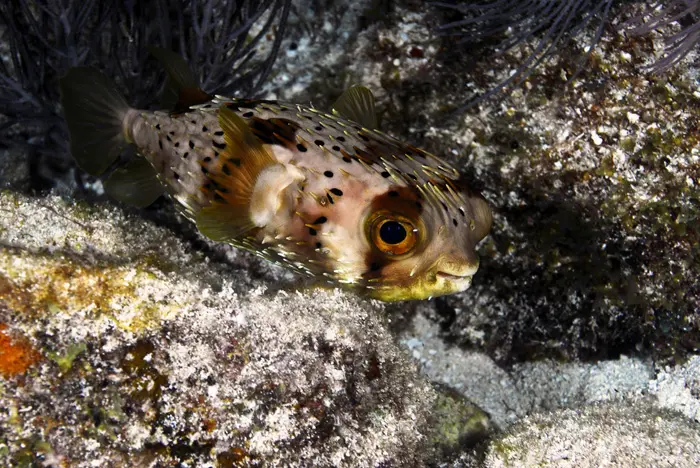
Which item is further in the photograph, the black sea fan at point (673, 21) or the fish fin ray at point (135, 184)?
the fish fin ray at point (135, 184)

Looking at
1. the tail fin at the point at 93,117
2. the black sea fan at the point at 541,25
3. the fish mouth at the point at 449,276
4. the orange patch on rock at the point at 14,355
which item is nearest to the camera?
the orange patch on rock at the point at 14,355

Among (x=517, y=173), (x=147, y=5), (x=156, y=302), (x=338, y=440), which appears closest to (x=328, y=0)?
(x=147, y=5)

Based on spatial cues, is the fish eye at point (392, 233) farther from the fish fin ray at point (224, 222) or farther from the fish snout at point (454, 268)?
the fish fin ray at point (224, 222)

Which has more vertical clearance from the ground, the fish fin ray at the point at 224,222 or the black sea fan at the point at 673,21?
the black sea fan at the point at 673,21

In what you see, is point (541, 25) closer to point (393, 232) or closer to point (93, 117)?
point (393, 232)

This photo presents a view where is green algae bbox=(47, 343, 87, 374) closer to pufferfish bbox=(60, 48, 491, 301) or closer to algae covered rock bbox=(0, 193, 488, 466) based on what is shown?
algae covered rock bbox=(0, 193, 488, 466)

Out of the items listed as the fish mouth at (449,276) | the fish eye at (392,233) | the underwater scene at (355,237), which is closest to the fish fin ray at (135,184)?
the underwater scene at (355,237)

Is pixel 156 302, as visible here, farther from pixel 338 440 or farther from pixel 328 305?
pixel 338 440
